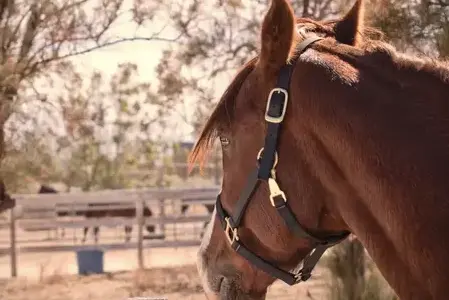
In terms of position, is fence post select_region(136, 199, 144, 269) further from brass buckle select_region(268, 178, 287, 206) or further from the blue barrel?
brass buckle select_region(268, 178, 287, 206)

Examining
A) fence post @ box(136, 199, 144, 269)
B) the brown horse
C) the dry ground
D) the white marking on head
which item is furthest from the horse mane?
fence post @ box(136, 199, 144, 269)

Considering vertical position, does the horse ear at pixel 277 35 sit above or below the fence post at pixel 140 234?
above

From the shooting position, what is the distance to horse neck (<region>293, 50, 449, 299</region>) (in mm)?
1433

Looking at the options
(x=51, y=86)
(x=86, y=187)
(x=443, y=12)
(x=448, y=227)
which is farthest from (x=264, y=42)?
(x=86, y=187)

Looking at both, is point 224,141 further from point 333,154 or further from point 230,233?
point 333,154

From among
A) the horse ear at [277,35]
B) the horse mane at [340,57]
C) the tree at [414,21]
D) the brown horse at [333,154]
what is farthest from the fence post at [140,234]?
the horse ear at [277,35]

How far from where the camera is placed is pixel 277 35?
5.21ft

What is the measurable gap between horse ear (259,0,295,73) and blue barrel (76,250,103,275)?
361 inches

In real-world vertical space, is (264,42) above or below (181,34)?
above

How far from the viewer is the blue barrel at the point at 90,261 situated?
33.9 feet

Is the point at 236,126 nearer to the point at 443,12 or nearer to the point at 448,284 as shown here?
the point at 448,284

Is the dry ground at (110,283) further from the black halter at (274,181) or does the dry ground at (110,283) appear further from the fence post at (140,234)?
the black halter at (274,181)

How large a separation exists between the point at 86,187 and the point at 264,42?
20125mm

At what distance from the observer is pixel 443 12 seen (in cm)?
431
